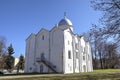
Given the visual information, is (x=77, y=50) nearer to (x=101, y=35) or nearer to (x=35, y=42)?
(x=35, y=42)

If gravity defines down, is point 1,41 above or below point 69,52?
above

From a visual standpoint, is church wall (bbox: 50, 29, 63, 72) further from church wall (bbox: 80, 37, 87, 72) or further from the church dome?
church wall (bbox: 80, 37, 87, 72)

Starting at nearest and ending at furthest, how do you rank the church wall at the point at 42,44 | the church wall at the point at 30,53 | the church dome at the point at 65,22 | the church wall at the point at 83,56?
the church wall at the point at 42,44 → the church wall at the point at 30,53 → the church wall at the point at 83,56 → the church dome at the point at 65,22

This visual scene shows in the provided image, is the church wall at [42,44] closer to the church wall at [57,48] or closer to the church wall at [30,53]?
the church wall at [57,48]

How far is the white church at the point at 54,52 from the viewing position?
4225cm

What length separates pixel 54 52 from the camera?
42.8 metres

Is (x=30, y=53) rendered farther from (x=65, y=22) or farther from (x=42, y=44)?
Answer: (x=65, y=22)

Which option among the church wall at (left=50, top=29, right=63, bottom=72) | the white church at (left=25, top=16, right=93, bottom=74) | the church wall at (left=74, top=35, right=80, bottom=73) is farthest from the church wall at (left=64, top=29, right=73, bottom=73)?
the church wall at (left=74, top=35, right=80, bottom=73)


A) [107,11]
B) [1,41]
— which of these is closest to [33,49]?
[1,41]

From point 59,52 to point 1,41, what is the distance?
24076 mm

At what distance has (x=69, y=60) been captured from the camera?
142ft

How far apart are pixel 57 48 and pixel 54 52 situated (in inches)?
45.9

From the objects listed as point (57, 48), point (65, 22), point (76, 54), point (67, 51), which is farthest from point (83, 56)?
point (57, 48)

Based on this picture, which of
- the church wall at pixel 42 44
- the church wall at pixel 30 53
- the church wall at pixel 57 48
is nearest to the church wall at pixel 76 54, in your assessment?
the church wall at pixel 57 48
